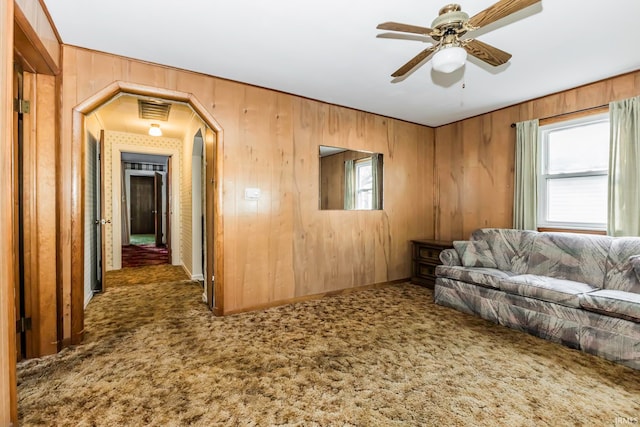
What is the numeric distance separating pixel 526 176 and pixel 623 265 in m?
1.40

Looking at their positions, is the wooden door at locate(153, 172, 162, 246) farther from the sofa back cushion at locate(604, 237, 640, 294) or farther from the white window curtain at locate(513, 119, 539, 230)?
the sofa back cushion at locate(604, 237, 640, 294)

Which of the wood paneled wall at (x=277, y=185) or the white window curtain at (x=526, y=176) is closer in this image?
the wood paneled wall at (x=277, y=185)

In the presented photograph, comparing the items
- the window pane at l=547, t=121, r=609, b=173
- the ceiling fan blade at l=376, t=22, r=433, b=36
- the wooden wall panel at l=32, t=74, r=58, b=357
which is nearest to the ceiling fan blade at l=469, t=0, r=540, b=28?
the ceiling fan blade at l=376, t=22, r=433, b=36

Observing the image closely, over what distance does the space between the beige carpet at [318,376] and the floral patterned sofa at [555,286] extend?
14 centimetres

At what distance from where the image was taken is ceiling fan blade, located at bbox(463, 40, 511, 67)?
1960 mm

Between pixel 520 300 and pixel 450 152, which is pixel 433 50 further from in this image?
pixel 450 152

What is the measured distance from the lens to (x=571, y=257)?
9.66 ft

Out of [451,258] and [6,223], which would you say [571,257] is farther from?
[6,223]

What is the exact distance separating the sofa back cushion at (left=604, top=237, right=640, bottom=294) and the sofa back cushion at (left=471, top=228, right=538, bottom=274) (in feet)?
2.19

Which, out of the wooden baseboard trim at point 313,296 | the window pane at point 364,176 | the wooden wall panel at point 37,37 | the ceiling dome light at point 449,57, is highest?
the wooden wall panel at point 37,37

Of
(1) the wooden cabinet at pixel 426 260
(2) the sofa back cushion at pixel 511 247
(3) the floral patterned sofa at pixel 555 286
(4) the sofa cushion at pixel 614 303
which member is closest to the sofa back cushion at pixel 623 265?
(3) the floral patterned sofa at pixel 555 286

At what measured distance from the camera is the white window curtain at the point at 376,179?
434 centimetres

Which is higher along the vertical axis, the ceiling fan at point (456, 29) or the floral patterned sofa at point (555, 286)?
the ceiling fan at point (456, 29)

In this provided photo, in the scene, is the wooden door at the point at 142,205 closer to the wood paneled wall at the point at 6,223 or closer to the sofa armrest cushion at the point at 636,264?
the wood paneled wall at the point at 6,223
